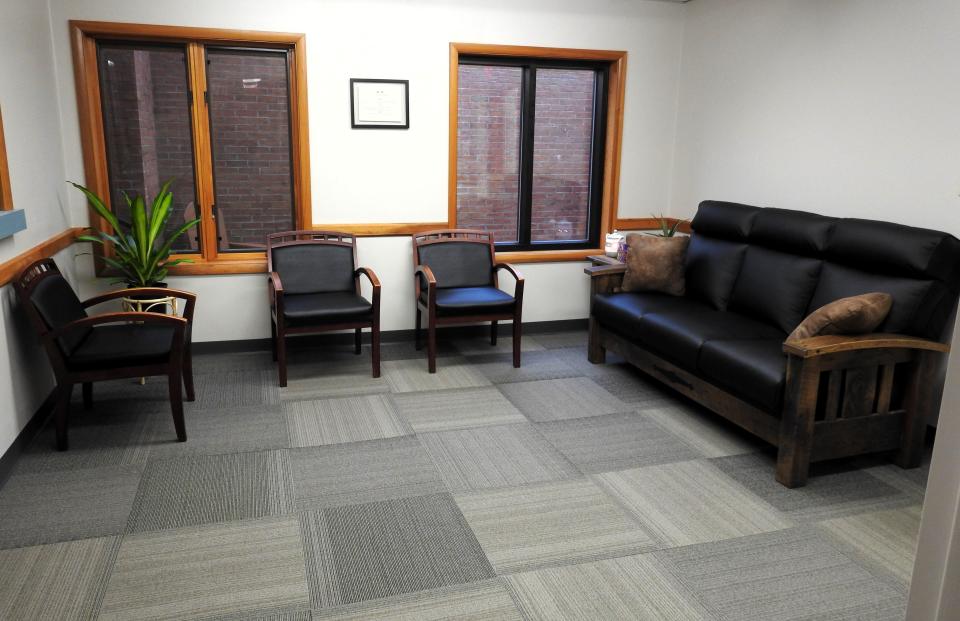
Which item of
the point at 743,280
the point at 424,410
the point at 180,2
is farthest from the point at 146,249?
the point at 743,280

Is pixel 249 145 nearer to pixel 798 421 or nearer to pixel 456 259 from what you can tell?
pixel 456 259

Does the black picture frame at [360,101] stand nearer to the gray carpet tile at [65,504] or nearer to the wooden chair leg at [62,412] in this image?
the wooden chair leg at [62,412]

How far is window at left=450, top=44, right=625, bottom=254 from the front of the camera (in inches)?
148

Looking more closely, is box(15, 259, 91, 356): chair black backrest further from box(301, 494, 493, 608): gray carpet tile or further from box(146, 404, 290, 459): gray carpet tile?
box(301, 494, 493, 608): gray carpet tile

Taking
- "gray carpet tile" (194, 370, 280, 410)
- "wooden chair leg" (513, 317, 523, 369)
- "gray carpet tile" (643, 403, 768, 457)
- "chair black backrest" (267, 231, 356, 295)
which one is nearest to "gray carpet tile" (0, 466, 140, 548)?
"gray carpet tile" (194, 370, 280, 410)

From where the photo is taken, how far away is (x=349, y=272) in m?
3.49

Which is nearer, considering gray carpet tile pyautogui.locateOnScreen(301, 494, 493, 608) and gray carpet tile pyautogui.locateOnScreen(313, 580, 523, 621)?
gray carpet tile pyautogui.locateOnScreen(313, 580, 523, 621)

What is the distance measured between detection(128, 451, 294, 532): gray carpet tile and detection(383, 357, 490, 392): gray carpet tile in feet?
2.72

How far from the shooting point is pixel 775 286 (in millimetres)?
2811

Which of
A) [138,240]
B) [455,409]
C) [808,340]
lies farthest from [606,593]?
[138,240]

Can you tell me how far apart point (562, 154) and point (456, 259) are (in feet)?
2.99

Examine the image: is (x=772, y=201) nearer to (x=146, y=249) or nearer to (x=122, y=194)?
(x=146, y=249)

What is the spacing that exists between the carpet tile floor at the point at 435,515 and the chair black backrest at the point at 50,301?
1.23 ft

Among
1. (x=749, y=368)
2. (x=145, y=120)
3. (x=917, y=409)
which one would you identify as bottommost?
(x=917, y=409)
